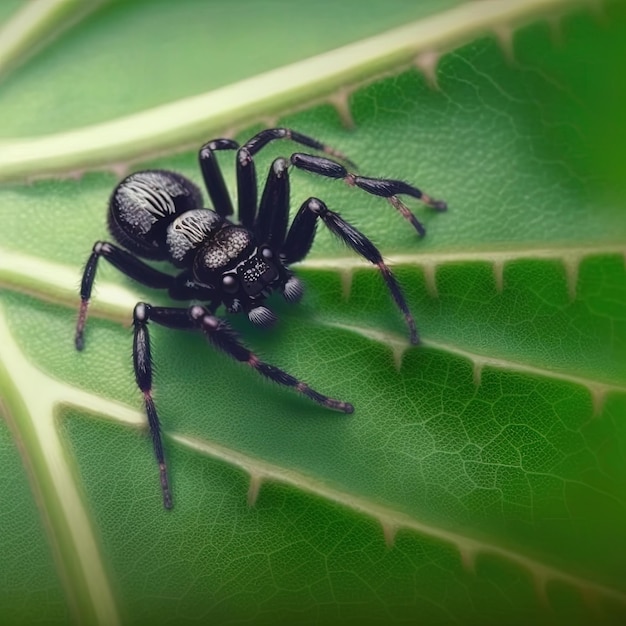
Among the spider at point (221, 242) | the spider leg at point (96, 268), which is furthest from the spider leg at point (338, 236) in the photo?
the spider leg at point (96, 268)

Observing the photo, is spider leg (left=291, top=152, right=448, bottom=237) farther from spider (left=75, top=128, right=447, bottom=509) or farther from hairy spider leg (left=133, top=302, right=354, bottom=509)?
hairy spider leg (left=133, top=302, right=354, bottom=509)

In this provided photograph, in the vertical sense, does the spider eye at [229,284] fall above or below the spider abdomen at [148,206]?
below

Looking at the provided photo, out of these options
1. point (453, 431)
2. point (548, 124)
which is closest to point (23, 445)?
point (453, 431)

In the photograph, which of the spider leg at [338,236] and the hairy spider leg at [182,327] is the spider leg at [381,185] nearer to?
the spider leg at [338,236]

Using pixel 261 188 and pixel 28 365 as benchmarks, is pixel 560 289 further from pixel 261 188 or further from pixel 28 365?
pixel 28 365

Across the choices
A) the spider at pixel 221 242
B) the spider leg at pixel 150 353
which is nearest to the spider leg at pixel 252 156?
the spider at pixel 221 242

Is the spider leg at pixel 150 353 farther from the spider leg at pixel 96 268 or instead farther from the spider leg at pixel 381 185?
the spider leg at pixel 381 185

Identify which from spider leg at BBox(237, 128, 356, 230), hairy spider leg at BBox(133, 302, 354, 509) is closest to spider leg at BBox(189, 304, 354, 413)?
hairy spider leg at BBox(133, 302, 354, 509)
